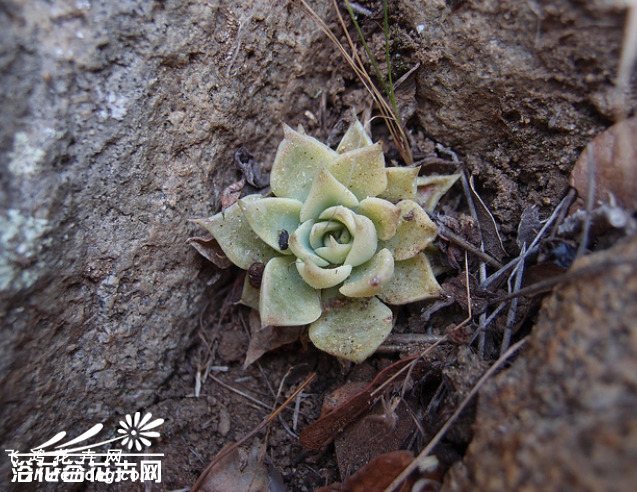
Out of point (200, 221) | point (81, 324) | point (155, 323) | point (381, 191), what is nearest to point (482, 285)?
point (381, 191)

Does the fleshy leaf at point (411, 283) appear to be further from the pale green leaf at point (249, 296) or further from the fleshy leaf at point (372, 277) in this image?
the pale green leaf at point (249, 296)

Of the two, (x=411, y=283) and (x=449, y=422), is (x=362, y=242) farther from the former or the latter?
(x=449, y=422)

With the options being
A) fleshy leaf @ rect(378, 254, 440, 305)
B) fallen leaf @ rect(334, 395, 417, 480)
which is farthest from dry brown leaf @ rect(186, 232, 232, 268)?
fallen leaf @ rect(334, 395, 417, 480)

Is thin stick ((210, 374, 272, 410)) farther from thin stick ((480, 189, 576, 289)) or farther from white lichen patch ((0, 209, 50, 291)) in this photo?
thin stick ((480, 189, 576, 289))

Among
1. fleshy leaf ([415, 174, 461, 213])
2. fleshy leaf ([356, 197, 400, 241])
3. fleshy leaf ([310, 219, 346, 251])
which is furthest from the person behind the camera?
fleshy leaf ([415, 174, 461, 213])

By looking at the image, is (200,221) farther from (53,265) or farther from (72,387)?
(72,387)

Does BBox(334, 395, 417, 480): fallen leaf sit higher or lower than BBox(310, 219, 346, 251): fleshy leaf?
lower
